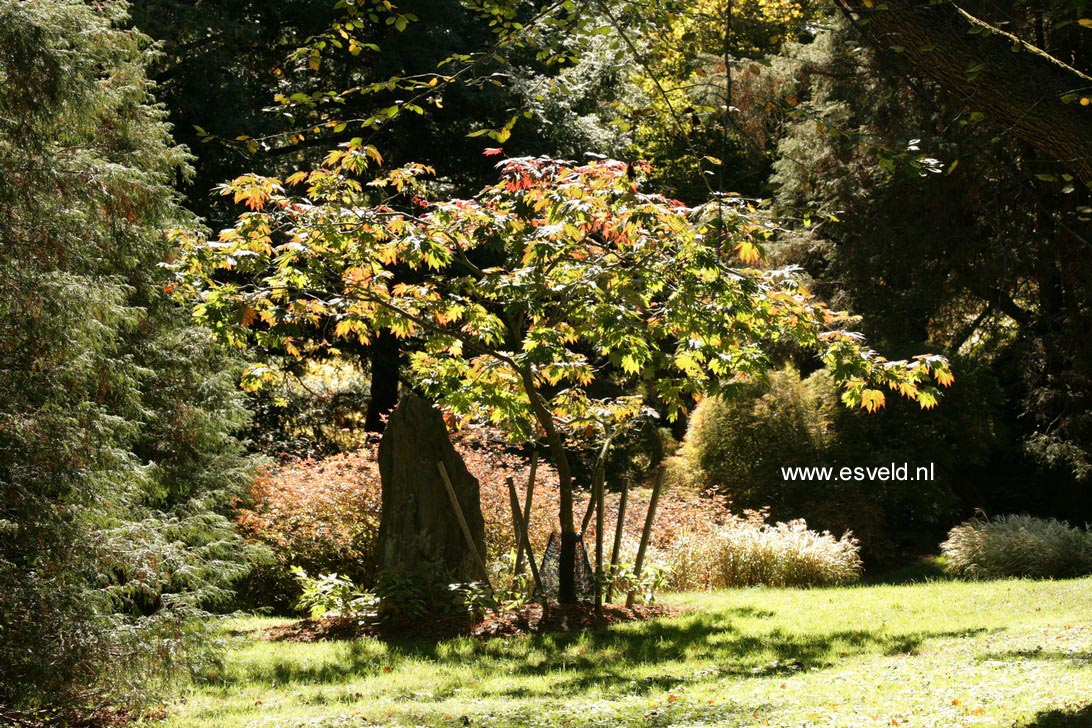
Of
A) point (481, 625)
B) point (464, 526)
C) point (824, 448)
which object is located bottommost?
point (481, 625)

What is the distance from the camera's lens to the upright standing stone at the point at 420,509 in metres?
9.41

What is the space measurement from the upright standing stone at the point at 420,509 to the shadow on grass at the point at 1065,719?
17.7ft

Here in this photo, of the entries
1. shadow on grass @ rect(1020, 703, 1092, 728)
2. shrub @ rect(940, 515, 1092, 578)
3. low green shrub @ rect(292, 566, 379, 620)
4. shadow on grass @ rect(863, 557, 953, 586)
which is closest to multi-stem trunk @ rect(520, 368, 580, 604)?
low green shrub @ rect(292, 566, 379, 620)

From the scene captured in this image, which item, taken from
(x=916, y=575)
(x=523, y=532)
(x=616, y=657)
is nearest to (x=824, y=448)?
(x=916, y=575)

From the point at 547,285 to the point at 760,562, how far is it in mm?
5829

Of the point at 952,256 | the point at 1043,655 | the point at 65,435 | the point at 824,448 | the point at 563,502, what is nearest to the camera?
the point at 65,435

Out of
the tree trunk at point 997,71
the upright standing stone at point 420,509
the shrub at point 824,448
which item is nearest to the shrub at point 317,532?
the upright standing stone at point 420,509

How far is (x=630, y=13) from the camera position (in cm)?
568

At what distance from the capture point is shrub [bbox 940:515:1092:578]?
1227cm

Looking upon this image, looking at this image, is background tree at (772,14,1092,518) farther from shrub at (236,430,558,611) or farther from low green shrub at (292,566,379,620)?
low green shrub at (292,566,379,620)

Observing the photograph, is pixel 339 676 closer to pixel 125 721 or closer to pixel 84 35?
pixel 125 721

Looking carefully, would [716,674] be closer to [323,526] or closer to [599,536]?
[599,536]

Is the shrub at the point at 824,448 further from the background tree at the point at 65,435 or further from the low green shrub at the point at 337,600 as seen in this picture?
the background tree at the point at 65,435

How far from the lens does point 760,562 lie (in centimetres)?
1200
